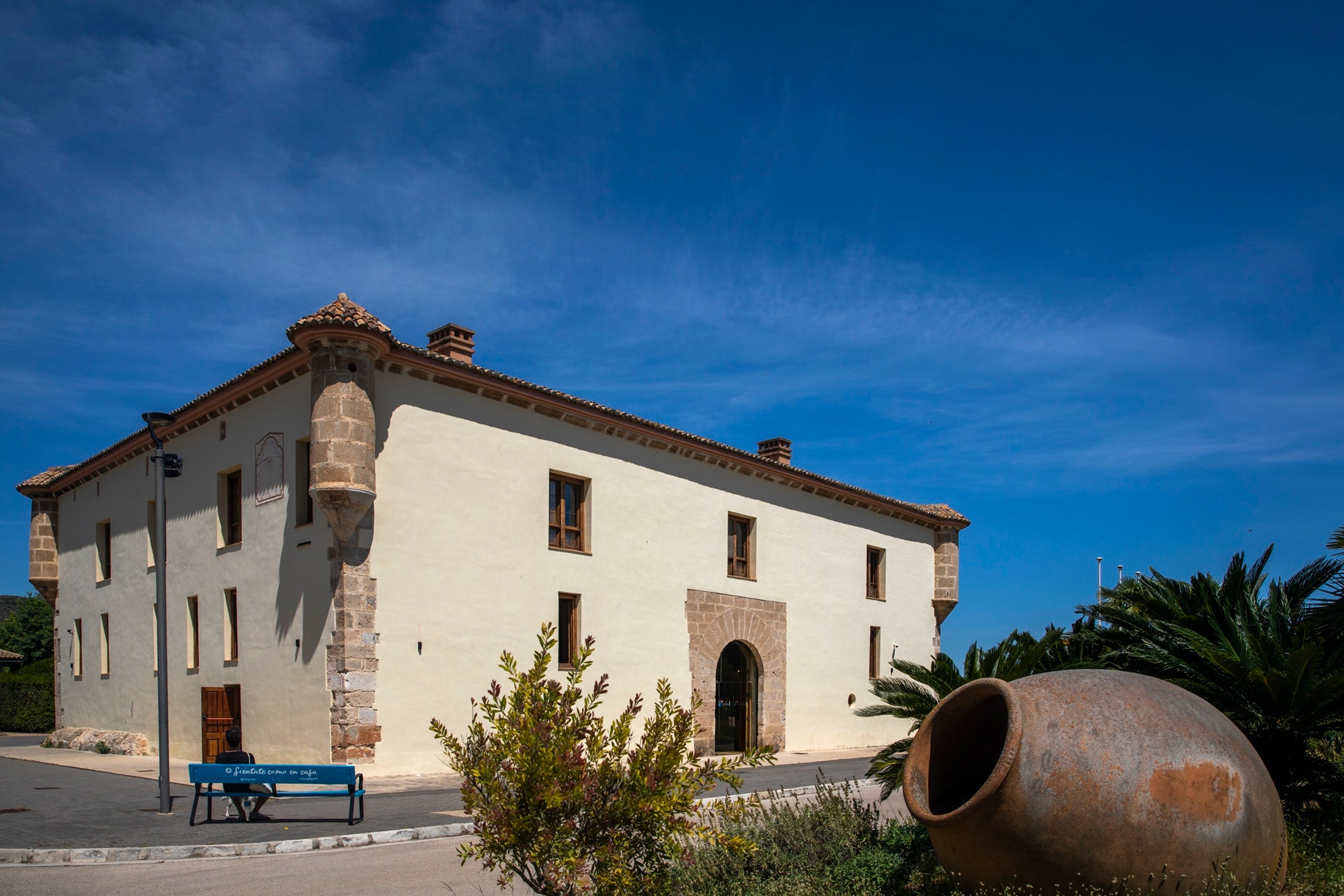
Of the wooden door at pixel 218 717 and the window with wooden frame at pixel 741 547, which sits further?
the window with wooden frame at pixel 741 547

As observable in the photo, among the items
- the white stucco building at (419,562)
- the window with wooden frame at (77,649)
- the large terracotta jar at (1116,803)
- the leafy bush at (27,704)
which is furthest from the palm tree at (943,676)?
the leafy bush at (27,704)

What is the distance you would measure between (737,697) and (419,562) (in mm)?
9592

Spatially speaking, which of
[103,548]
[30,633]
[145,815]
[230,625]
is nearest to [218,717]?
[230,625]

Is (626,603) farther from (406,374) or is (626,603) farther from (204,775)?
(204,775)

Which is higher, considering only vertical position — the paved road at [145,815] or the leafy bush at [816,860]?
the leafy bush at [816,860]

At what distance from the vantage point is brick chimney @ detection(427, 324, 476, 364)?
19.7 meters

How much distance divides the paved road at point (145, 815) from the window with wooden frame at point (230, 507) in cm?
470

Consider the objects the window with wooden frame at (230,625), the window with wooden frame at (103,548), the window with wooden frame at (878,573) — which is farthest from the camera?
the window with wooden frame at (878,573)

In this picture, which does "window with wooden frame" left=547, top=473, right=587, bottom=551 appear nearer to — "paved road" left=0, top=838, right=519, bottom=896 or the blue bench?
the blue bench

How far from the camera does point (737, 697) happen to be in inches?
947

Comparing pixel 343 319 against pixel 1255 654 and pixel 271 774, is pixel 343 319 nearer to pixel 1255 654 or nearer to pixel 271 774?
pixel 271 774

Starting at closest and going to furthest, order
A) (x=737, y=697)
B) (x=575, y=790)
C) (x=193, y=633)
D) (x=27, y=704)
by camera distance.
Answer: (x=575, y=790)
(x=193, y=633)
(x=737, y=697)
(x=27, y=704)

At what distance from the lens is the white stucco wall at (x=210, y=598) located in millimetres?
17234

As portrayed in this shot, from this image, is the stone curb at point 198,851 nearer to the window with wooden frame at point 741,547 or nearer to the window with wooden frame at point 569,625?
the window with wooden frame at point 569,625
